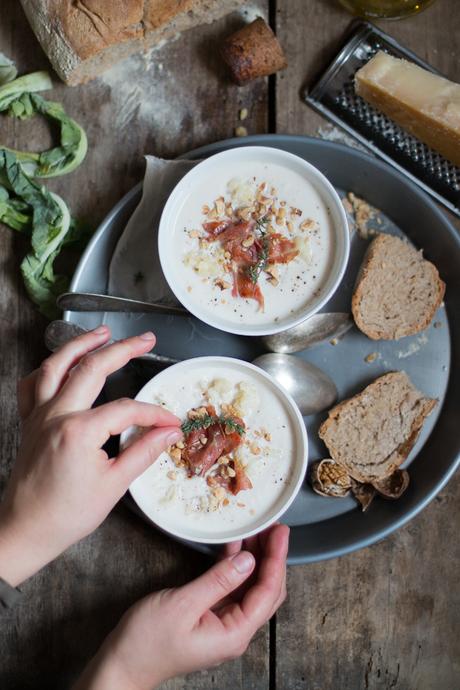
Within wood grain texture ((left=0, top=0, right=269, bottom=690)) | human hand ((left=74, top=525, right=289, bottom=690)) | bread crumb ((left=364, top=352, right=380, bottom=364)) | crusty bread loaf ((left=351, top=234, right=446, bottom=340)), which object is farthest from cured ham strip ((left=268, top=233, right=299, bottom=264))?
human hand ((left=74, top=525, right=289, bottom=690))

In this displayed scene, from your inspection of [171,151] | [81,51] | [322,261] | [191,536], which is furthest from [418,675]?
[81,51]

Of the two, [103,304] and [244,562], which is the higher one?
[103,304]

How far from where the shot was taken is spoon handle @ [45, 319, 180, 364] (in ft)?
6.24

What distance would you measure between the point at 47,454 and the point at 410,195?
1183 mm

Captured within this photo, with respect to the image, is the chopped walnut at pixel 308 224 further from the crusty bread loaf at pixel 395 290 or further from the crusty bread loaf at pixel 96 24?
the crusty bread loaf at pixel 96 24

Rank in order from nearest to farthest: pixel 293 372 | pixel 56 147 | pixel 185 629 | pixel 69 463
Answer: pixel 69 463
pixel 185 629
pixel 293 372
pixel 56 147

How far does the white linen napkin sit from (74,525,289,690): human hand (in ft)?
2.44

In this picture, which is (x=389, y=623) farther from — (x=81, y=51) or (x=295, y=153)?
(x=81, y=51)

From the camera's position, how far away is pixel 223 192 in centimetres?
189

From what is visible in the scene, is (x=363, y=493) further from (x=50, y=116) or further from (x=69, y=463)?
(x=50, y=116)

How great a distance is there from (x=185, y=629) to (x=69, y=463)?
0.53m

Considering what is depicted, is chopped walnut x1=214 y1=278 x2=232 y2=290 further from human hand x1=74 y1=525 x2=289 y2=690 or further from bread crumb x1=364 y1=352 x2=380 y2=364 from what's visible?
human hand x1=74 y1=525 x2=289 y2=690

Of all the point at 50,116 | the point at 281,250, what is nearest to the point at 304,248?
the point at 281,250

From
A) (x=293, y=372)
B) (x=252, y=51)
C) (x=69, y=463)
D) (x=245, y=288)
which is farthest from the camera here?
(x=252, y=51)
